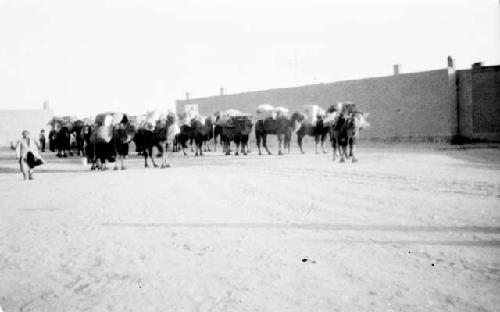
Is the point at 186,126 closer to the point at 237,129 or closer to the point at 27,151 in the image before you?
the point at 237,129

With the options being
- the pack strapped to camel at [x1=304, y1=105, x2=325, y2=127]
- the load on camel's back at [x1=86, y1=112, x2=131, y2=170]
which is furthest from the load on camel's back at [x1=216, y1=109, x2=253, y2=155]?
the load on camel's back at [x1=86, y1=112, x2=131, y2=170]

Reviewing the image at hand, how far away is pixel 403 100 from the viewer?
32.9m

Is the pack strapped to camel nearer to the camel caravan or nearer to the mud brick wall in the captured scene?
the camel caravan

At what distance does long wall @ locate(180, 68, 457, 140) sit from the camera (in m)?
30.6

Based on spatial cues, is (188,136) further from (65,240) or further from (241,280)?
(241,280)

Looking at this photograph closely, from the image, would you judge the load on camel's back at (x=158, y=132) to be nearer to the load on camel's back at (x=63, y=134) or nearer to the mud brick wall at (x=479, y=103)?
the load on camel's back at (x=63, y=134)

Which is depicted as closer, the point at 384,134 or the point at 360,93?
the point at 384,134

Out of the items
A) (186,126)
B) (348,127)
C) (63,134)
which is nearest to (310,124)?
(186,126)

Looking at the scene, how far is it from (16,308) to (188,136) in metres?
24.9

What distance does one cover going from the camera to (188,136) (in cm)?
2911

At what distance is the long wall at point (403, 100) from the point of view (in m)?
30.6

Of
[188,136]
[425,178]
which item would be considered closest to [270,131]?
[188,136]

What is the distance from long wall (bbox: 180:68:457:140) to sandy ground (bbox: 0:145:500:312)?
20209 millimetres

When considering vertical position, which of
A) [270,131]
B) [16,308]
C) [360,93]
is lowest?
[16,308]
